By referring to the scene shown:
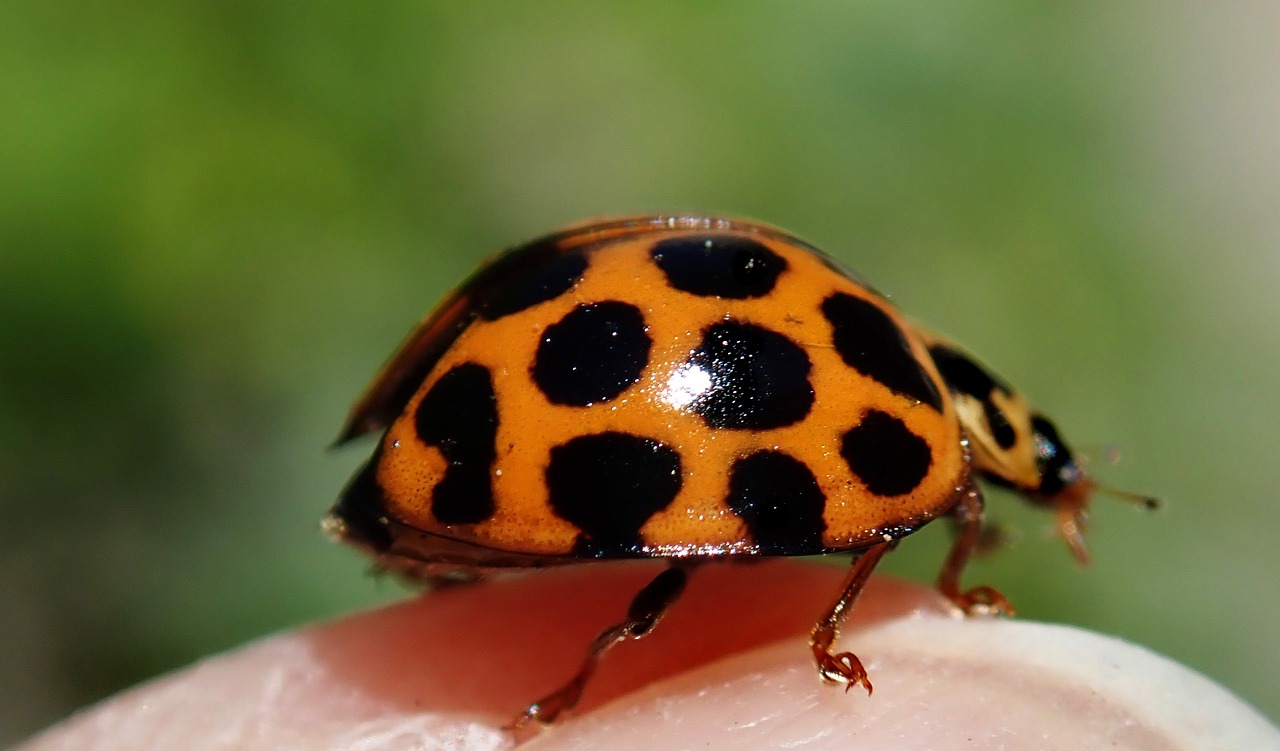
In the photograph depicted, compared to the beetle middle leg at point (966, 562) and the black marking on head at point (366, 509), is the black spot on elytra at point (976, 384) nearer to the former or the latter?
the beetle middle leg at point (966, 562)

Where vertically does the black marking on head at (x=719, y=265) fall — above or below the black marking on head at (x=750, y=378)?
above

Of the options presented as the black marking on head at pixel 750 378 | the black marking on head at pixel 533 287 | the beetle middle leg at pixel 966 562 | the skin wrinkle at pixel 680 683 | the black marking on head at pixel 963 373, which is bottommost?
the skin wrinkle at pixel 680 683

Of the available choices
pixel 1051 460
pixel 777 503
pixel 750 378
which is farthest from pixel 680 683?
pixel 1051 460

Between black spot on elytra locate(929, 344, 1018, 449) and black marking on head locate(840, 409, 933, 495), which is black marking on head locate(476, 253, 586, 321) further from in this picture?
black spot on elytra locate(929, 344, 1018, 449)

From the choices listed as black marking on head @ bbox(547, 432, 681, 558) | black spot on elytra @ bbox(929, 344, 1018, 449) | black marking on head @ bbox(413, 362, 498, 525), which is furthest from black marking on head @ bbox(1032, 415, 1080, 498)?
black marking on head @ bbox(413, 362, 498, 525)

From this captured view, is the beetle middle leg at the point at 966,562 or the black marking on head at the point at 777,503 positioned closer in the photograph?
the black marking on head at the point at 777,503

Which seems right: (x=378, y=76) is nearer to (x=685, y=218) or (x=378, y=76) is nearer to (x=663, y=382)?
(x=685, y=218)

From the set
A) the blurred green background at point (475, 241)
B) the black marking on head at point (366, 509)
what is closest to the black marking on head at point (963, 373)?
the black marking on head at point (366, 509)
